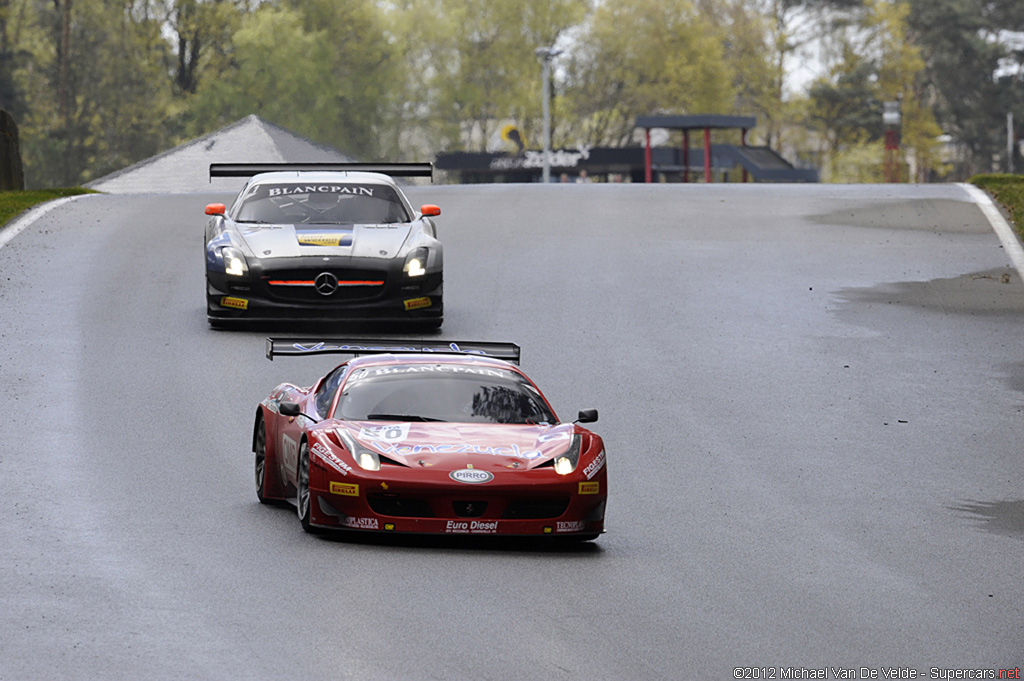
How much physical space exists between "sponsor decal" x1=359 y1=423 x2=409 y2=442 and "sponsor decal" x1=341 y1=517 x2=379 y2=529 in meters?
0.51

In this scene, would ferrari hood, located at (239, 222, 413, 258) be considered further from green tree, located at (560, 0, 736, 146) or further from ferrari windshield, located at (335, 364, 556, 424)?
green tree, located at (560, 0, 736, 146)

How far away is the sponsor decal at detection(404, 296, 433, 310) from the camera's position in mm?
16969

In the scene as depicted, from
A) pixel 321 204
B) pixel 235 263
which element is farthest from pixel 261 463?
pixel 321 204

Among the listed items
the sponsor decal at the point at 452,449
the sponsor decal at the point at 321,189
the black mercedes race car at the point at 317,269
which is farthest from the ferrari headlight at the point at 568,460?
the sponsor decal at the point at 321,189

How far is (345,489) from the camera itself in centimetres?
912

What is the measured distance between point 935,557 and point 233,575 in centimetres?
423

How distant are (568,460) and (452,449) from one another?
696 mm

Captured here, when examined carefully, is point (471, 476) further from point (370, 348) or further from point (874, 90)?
point (874, 90)

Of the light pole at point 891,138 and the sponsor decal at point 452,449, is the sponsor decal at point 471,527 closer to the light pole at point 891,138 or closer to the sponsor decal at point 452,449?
the sponsor decal at point 452,449

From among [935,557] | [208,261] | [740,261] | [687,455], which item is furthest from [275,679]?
[740,261]

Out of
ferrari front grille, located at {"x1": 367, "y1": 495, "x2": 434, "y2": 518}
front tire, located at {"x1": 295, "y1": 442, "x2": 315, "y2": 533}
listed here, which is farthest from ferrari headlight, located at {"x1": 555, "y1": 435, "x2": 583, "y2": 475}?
front tire, located at {"x1": 295, "y1": 442, "x2": 315, "y2": 533}

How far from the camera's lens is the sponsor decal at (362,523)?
9156 mm

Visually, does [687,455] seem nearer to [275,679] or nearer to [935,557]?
[935,557]

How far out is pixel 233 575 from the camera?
8.30 meters
